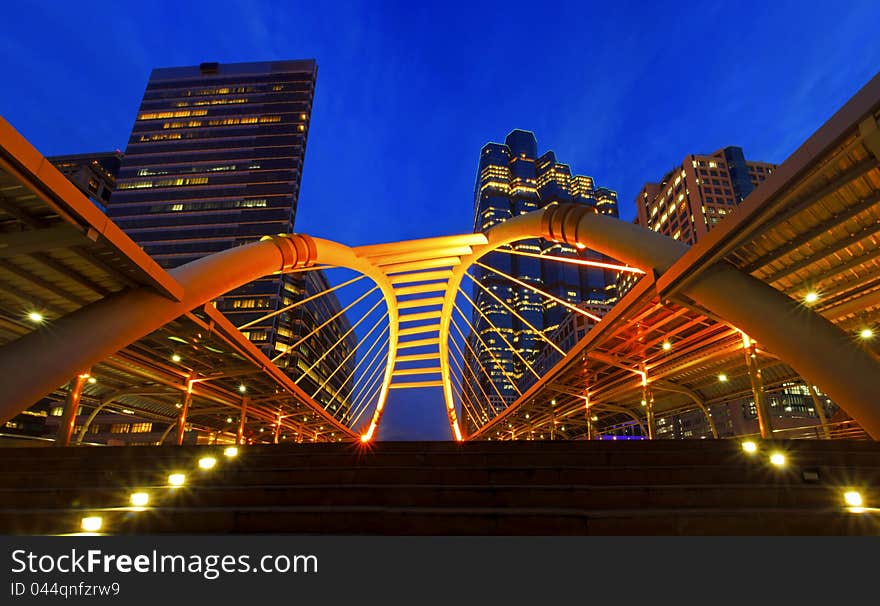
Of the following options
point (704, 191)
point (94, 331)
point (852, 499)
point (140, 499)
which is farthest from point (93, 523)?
point (704, 191)

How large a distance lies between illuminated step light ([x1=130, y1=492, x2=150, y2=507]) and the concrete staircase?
0.46 ft

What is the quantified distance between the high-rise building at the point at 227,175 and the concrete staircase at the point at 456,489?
82898 mm

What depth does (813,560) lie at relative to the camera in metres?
2.95

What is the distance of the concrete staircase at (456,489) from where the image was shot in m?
4.12

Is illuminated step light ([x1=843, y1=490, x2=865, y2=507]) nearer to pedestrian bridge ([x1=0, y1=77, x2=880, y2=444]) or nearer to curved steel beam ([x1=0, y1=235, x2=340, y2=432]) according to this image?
pedestrian bridge ([x1=0, y1=77, x2=880, y2=444])

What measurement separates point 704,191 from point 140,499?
12350 centimetres

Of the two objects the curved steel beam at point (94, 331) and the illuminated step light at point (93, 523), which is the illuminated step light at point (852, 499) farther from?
the curved steel beam at point (94, 331)

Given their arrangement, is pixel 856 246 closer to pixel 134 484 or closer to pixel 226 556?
pixel 226 556

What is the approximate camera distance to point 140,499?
513 centimetres

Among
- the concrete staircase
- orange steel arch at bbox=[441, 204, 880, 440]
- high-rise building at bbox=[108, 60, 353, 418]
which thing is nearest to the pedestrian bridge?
orange steel arch at bbox=[441, 204, 880, 440]

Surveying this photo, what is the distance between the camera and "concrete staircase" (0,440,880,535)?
13.5ft

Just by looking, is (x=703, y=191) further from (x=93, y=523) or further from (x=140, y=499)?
(x=93, y=523)

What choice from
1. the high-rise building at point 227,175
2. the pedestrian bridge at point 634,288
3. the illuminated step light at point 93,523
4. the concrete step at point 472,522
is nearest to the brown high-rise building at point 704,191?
the high-rise building at point 227,175

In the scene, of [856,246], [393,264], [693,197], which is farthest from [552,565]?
[693,197]
